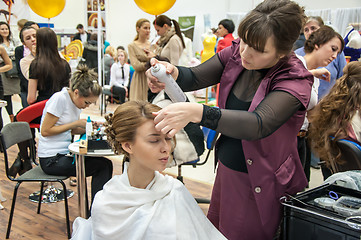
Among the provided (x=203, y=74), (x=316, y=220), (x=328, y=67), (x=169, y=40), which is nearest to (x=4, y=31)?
(x=169, y=40)

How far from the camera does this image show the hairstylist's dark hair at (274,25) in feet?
3.60

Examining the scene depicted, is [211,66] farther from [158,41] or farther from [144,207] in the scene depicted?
[158,41]

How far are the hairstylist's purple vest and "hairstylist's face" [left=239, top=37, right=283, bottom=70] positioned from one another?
0.05 metres

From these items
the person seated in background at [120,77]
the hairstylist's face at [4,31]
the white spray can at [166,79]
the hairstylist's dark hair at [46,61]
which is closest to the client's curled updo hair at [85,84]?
the hairstylist's dark hair at [46,61]

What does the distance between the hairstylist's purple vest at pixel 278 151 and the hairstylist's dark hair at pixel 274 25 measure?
94 millimetres

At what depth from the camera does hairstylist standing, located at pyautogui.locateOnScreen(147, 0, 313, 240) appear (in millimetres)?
1064

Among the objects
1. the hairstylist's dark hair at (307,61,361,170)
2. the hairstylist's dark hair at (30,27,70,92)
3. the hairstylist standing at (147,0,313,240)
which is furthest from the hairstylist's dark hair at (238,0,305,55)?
the hairstylist's dark hair at (30,27,70,92)

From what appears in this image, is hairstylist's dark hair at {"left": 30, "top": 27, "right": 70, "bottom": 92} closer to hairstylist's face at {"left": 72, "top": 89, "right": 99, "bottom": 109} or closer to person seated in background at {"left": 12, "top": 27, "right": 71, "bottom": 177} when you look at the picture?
person seated in background at {"left": 12, "top": 27, "right": 71, "bottom": 177}

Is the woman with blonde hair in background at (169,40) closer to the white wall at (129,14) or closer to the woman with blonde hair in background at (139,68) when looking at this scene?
the woman with blonde hair in background at (139,68)

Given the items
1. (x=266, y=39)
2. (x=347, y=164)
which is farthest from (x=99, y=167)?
(x=266, y=39)

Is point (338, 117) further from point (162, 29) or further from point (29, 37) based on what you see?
point (29, 37)

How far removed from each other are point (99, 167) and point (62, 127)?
41 cm

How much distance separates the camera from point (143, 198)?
143cm

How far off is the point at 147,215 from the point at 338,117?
1333mm
